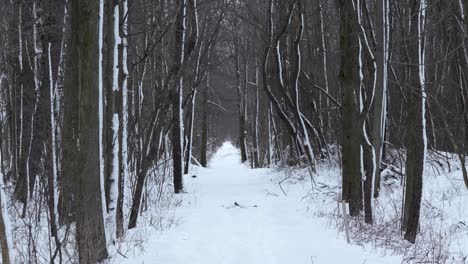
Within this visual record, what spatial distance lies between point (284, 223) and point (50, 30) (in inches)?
225

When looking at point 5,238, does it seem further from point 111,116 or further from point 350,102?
point 350,102

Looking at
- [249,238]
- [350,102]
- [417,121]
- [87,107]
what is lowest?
[249,238]

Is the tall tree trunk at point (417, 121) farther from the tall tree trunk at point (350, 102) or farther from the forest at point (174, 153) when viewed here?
the tall tree trunk at point (350, 102)

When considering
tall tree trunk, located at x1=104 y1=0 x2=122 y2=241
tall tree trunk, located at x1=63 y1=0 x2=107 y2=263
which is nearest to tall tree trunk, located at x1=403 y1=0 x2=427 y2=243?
tall tree trunk, located at x1=104 y1=0 x2=122 y2=241

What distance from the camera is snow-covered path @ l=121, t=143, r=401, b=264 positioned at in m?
5.82

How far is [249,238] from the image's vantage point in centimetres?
707

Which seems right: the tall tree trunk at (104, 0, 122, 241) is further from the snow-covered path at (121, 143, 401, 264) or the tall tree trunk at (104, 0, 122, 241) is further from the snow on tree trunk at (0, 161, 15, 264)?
the snow on tree trunk at (0, 161, 15, 264)

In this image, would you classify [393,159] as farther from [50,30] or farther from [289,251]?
[50,30]

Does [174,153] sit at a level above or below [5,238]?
above

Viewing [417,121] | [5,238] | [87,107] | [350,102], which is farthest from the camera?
[350,102]

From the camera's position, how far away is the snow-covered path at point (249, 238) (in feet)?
19.1

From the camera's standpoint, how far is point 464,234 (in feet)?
31.4

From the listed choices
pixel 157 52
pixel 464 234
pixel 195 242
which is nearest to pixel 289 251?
pixel 195 242

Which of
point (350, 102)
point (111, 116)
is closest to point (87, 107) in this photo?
point (111, 116)
